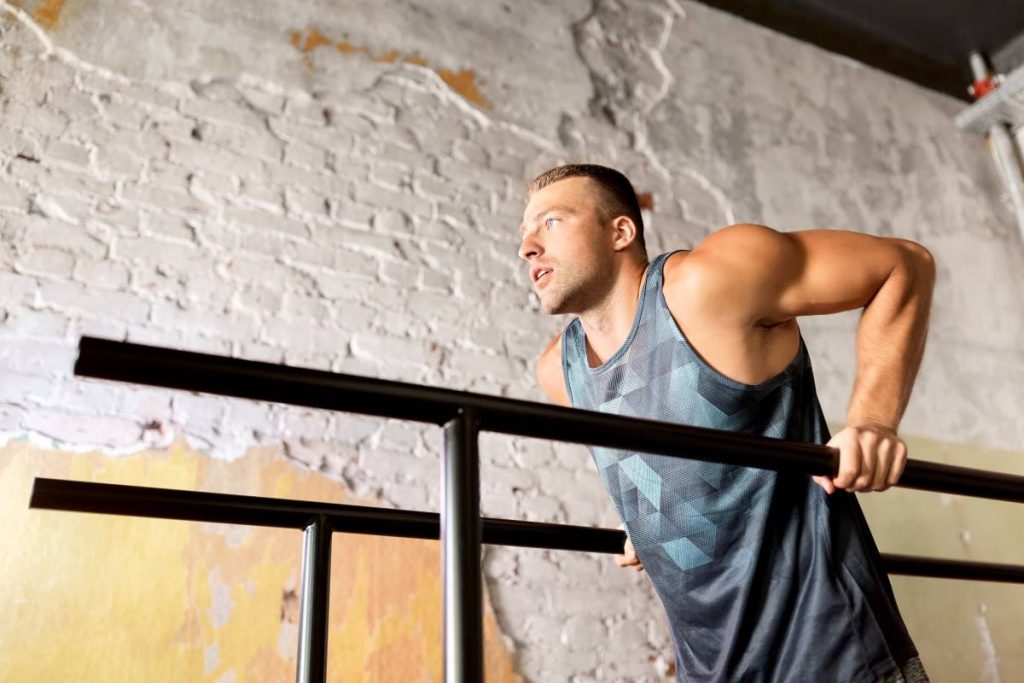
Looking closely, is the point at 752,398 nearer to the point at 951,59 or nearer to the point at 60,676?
the point at 60,676

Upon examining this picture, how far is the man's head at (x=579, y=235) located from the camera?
1638 millimetres

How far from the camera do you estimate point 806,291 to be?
1367mm

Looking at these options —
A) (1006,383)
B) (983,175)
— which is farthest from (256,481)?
(983,175)

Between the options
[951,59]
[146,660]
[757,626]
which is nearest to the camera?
[757,626]

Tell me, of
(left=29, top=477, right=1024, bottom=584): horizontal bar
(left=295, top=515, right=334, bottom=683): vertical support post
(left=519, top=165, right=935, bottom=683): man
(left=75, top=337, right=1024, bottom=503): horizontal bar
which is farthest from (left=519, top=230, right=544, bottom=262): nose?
(left=75, top=337, right=1024, bottom=503): horizontal bar

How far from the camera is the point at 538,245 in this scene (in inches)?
67.3

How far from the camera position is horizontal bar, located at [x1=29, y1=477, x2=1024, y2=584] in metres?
0.98

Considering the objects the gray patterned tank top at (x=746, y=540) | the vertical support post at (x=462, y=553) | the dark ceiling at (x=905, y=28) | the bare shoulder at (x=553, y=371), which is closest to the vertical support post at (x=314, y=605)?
the vertical support post at (x=462, y=553)

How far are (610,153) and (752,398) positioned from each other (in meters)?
1.96

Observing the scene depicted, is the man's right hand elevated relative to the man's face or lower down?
lower down

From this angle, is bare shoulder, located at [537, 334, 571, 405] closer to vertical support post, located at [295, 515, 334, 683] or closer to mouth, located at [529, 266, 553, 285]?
mouth, located at [529, 266, 553, 285]

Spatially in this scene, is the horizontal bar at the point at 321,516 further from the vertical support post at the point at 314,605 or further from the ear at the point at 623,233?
the ear at the point at 623,233

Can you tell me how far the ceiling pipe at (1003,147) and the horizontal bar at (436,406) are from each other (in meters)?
3.69

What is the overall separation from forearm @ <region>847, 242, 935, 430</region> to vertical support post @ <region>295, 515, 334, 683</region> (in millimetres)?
804
